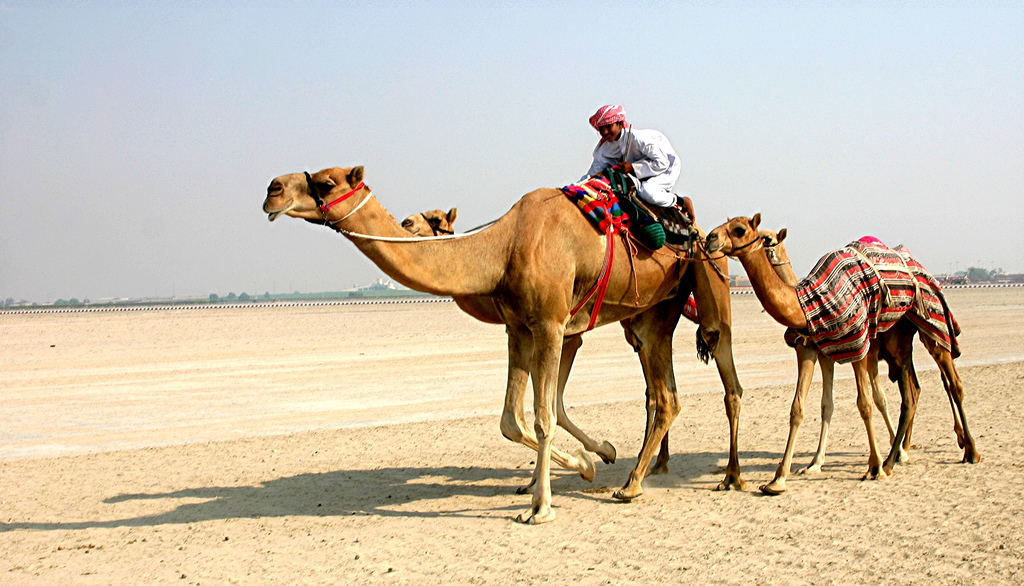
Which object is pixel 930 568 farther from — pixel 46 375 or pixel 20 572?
pixel 46 375

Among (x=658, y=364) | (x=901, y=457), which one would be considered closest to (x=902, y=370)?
(x=901, y=457)

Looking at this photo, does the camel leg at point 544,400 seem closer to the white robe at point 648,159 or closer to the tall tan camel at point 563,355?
the tall tan camel at point 563,355

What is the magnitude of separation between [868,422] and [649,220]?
9.76 feet

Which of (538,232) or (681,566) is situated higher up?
(538,232)

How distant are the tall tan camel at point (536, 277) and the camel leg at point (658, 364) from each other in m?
0.02

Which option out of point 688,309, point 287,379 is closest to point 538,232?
point 688,309

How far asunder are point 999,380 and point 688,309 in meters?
7.72

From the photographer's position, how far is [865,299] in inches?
378

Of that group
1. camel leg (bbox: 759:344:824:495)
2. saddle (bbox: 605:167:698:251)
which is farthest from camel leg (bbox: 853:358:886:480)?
saddle (bbox: 605:167:698:251)

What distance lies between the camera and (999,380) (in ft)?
50.6

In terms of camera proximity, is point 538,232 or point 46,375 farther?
point 46,375

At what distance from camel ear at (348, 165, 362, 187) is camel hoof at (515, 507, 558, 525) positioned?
3044mm

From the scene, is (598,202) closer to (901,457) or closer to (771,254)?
(771,254)

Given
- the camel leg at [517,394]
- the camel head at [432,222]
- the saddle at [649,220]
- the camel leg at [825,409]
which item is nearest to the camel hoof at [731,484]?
the camel leg at [825,409]
